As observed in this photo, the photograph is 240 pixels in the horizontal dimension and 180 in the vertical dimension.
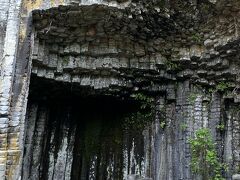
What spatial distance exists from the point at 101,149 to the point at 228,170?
3.21 metres

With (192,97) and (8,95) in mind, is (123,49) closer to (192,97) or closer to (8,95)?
(192,97)

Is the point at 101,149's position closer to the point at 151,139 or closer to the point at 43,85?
Answer: the point at 151,139

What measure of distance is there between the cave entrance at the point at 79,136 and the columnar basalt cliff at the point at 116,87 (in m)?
0.02

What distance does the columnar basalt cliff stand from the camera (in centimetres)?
785

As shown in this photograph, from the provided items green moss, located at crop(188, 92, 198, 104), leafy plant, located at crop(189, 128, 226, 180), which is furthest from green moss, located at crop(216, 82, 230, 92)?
leafy plant, located at crop(189, 128, 226, 180)

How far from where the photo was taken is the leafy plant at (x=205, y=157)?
8164 millimetres

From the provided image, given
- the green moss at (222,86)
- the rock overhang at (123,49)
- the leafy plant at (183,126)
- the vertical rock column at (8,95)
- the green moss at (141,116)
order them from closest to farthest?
the vertical rock column at (8,95) < the rock overhang at (123,49) < the green moss at (222,86) < the leafy plant at (183,126) < the green moss at (141,116)

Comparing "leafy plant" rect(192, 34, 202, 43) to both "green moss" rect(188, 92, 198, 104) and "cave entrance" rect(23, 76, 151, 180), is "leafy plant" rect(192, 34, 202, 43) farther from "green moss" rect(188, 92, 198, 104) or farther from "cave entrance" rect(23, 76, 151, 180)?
"cave entrance" rect(23, 76, 151, 180)

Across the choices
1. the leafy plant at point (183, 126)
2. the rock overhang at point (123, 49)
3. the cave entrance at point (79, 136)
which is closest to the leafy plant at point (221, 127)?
the leafy plant at point (183, 126)

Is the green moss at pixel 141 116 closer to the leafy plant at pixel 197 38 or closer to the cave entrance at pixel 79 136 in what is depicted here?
the cave entrance at pixel 79 136

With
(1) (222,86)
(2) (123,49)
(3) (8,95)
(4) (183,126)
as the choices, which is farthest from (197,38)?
(3) (8,95)

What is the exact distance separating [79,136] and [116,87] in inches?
71.8

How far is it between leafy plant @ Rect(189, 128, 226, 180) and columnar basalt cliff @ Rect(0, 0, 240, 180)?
6cm

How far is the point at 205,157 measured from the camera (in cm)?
827
